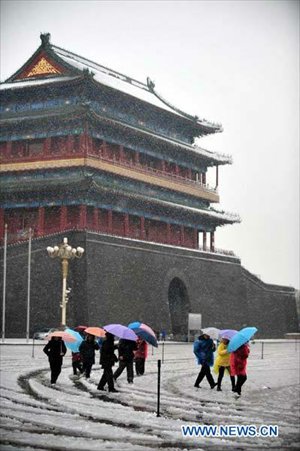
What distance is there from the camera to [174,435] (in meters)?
10.6

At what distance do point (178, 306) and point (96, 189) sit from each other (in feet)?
31.5

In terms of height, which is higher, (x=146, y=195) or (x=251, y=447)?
(x=146, y=195)

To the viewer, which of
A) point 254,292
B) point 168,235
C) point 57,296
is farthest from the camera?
point 254,292

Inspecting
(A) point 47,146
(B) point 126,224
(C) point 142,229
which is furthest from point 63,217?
(C) point 142,229

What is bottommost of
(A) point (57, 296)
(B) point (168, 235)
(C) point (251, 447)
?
(C) point (251, 447)

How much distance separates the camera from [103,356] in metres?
16.0

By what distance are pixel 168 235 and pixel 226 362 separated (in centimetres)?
3436

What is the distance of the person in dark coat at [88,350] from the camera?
18453 mm

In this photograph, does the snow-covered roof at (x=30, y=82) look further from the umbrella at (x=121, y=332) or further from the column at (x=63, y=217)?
the umbrella at (x=121, y=332)

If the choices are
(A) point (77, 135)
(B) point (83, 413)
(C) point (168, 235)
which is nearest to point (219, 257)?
(C) point (168, 235)

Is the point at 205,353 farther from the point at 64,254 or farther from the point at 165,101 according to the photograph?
the point at 165,101

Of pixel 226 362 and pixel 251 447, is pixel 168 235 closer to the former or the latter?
pixel 226 362

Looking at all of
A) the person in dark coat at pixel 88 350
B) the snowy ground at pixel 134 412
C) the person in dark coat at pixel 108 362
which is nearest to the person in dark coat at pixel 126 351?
the snowy ground at pixel 134 412

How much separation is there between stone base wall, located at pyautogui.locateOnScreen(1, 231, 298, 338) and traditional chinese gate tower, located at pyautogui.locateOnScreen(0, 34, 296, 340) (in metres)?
0.06
